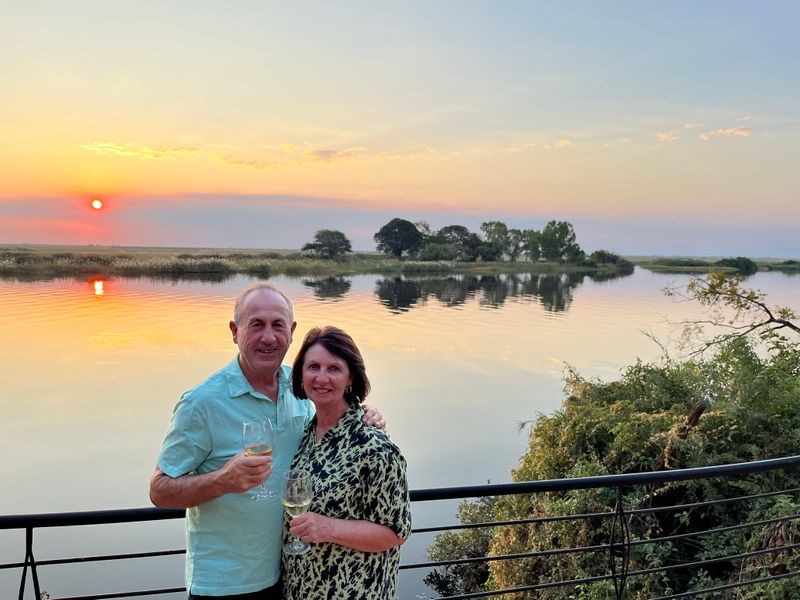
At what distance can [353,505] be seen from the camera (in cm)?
149

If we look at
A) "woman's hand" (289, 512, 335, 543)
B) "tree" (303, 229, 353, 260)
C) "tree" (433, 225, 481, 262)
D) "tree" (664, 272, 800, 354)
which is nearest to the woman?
"woman's hand" (289, 512, 335, 543)

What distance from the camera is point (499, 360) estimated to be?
2700 centimetres

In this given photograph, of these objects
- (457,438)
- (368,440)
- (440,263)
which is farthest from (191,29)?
(440,263)

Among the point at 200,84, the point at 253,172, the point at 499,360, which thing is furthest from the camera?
the point at 253,172

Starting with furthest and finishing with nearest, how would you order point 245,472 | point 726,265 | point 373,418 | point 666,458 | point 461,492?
point 726,265, point 666,458, point 461,492, point 373,418, point 245,472

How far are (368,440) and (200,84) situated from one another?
2334 cm

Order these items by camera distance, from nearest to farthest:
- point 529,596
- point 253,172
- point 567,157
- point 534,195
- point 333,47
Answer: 1. point 529,596
2. point 333,47
3. point 567,157
4. point 534,195
5. point 253,172

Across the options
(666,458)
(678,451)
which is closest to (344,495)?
(666,458)

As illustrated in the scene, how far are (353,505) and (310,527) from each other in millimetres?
129

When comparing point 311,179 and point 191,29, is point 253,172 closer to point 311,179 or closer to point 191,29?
point 311,179

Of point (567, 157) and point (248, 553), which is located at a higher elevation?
point (567, 157)

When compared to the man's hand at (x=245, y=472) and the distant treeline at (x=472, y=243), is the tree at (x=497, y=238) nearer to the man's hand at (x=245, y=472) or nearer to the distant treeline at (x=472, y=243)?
the distant treeline at (x=472, y=243)

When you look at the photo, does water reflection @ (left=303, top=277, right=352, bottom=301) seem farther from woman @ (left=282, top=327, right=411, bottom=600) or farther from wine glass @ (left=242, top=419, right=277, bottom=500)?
wine glass @ (left=242, top=419, right=277, bottom=500)

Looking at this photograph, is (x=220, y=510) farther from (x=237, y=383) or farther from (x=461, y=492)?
(x=461, y=492)
